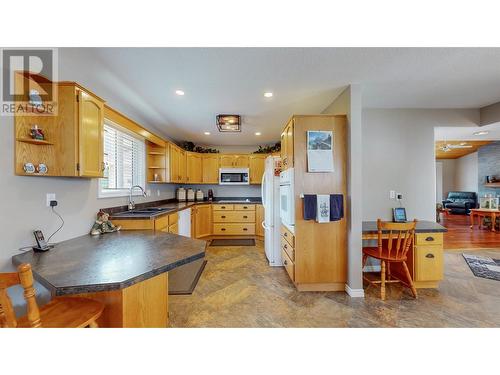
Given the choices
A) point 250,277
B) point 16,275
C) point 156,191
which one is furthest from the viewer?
point 156,191

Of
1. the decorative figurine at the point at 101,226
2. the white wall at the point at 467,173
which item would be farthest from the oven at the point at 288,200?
the white wall at the point at 467,173

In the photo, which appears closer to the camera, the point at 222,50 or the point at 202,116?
the point at 222,50

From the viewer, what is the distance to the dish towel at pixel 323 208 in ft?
7.95

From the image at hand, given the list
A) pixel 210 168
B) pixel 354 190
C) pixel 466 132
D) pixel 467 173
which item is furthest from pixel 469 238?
pixel 210 168

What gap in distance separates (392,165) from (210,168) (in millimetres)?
3935

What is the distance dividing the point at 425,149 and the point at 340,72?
2.05m

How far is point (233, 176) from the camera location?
533 cm

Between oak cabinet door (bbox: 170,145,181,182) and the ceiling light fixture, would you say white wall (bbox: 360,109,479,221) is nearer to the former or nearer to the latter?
the ceiling light fixture

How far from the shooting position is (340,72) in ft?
7.03

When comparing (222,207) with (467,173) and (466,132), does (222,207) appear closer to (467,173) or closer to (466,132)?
(466,132)

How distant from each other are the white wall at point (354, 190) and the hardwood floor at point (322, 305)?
10.2 inches

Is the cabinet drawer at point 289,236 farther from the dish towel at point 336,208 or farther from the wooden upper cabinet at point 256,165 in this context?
the wooden upper cabinet at point 256,165
